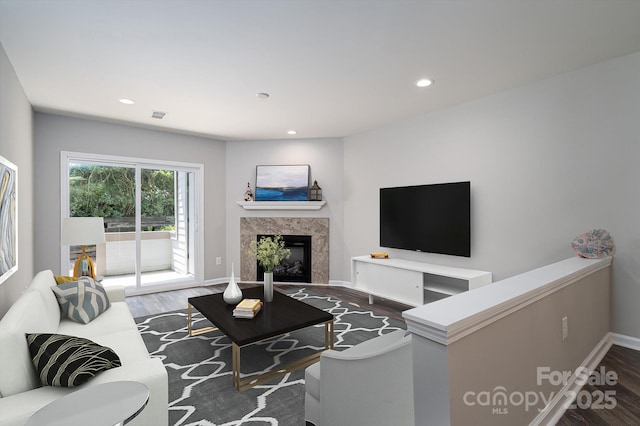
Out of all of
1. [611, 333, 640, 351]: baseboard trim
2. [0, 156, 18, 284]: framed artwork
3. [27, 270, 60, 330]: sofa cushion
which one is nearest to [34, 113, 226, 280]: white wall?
[0, 156, 18, 284]: framed artwork

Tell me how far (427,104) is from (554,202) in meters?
1.72

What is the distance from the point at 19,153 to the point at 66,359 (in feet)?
9.23

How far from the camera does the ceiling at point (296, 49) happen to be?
2.03m

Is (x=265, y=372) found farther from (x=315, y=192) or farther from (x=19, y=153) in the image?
(x=315, y=192)

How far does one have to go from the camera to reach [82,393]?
47.3 inches

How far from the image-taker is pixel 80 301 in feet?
8.30

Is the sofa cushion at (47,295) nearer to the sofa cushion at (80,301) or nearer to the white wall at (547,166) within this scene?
the sofa cushion at (80,301)

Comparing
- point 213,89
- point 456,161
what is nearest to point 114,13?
point 213,89

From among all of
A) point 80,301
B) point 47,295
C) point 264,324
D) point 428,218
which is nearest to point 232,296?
point 264,324

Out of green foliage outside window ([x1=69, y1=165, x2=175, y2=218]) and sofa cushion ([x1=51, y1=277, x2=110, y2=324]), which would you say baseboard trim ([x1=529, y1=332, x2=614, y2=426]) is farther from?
green foliage outside window ([x1=69, y1=165, x2=175, y2=218])

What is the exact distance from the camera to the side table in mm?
1034

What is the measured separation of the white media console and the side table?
3.01 metres

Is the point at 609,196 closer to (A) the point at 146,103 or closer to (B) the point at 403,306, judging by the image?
(B) the point at 403,306

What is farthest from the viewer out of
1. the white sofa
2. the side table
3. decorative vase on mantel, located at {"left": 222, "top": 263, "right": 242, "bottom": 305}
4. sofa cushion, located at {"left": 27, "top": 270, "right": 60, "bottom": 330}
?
decorative vase on mantel, located at {"left": 222, "top": 263, "right": 242, "bottom": 305}
